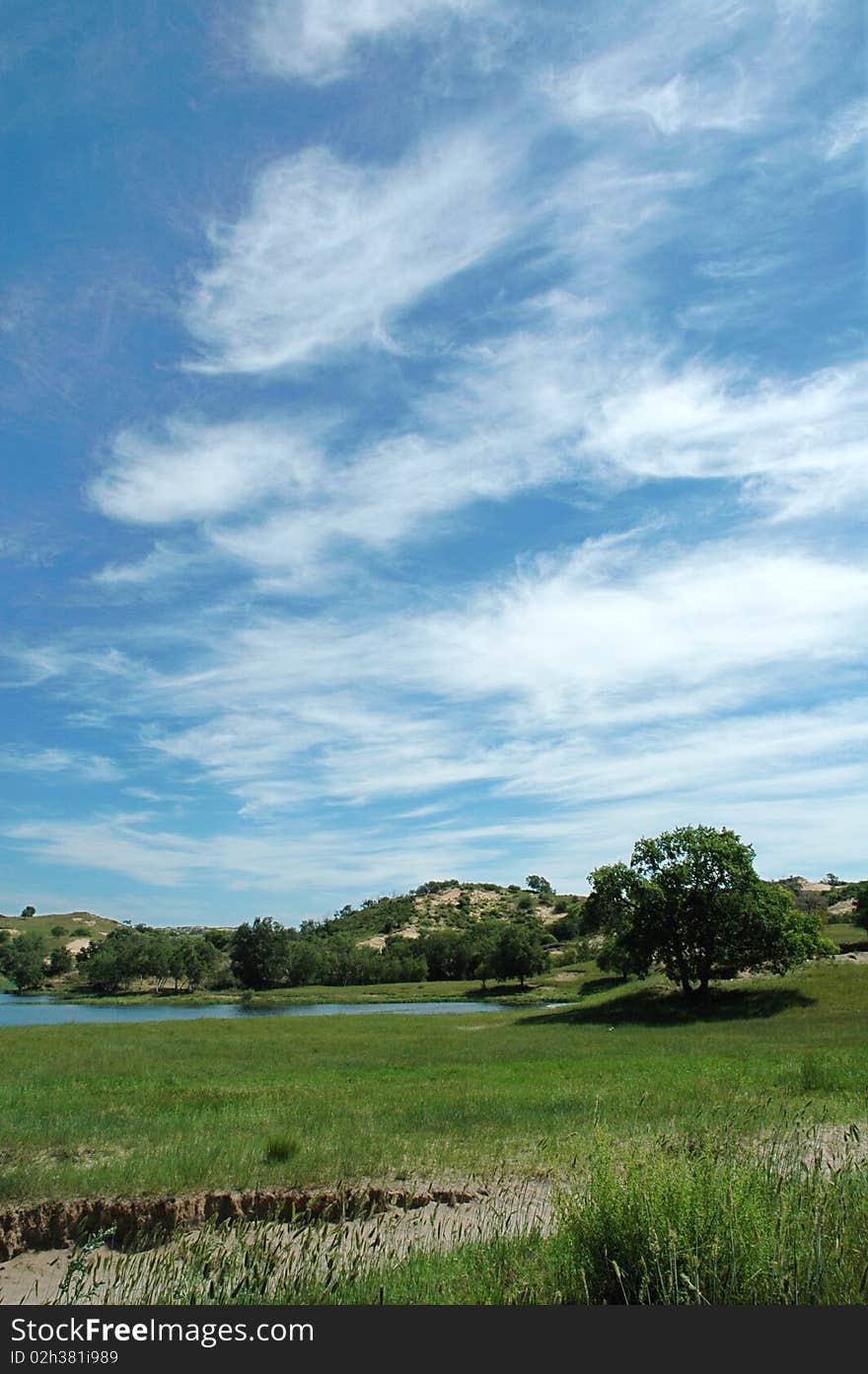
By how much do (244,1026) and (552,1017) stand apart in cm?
2131

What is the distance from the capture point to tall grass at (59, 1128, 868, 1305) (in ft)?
21.1

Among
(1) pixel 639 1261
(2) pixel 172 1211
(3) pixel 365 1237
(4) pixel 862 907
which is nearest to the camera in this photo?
(1) pixel 639 1261

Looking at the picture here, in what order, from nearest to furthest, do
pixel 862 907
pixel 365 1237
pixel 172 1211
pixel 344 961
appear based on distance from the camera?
1. pixel 365 1237
2. pixel 172 1211
3. pixel 862 907
4. pixel 344 961

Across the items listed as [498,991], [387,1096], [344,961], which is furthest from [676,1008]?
[344,961]

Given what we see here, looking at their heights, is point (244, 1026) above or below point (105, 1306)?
below

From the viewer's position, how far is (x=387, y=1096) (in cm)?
2105

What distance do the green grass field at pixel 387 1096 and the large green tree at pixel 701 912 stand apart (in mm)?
5146

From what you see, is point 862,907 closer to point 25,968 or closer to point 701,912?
point 701,912

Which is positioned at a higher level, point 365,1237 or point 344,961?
point 365,1237

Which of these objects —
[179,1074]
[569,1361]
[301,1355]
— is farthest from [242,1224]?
[179,1074]

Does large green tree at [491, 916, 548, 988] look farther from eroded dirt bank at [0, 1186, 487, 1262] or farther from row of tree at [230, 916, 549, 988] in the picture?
eroded dirt bank at [0, 1186, 487, 1262]

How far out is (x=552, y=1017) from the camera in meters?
54.8

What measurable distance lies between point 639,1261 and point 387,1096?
15.6m

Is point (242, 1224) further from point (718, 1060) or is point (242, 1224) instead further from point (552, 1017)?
point (552, 1017)
